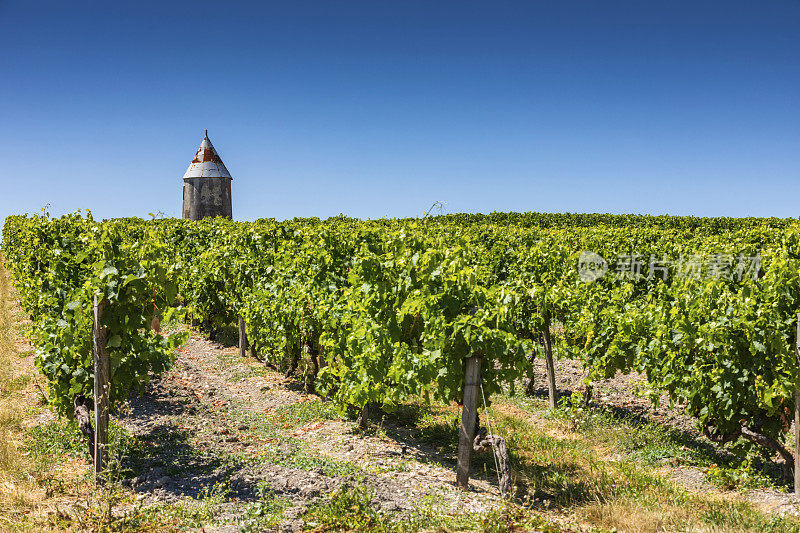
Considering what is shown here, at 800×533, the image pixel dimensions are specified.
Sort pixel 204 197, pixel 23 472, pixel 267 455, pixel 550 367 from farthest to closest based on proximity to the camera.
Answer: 1. pixel 204 197
2. pixel 550 367
3. pixel 267 455
4. pixel 23 472

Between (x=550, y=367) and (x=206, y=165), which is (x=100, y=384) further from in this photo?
(x=206, y=165)

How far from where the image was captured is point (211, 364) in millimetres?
11258

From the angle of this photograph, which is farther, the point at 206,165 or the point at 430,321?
the point at 206,165

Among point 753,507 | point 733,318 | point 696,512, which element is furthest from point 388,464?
point 733,318

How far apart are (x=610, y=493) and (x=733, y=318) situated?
8.23 ft

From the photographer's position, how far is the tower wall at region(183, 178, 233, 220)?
33.6 meters

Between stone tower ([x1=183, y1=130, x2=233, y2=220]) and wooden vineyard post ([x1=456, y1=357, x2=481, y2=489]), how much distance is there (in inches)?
1199

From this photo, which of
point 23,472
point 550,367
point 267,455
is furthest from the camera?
point 550,367

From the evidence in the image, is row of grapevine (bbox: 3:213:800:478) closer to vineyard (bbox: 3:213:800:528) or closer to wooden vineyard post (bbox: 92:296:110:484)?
vineyard (bbox: 3:213:800:528)

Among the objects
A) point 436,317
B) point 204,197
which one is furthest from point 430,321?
point 204,197

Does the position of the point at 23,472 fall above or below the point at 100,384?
below

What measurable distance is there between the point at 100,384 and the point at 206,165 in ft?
101

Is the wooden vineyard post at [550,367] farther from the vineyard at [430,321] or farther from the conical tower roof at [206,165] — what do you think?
the conical tower roof at [206,165]

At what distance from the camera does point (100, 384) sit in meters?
5.65
